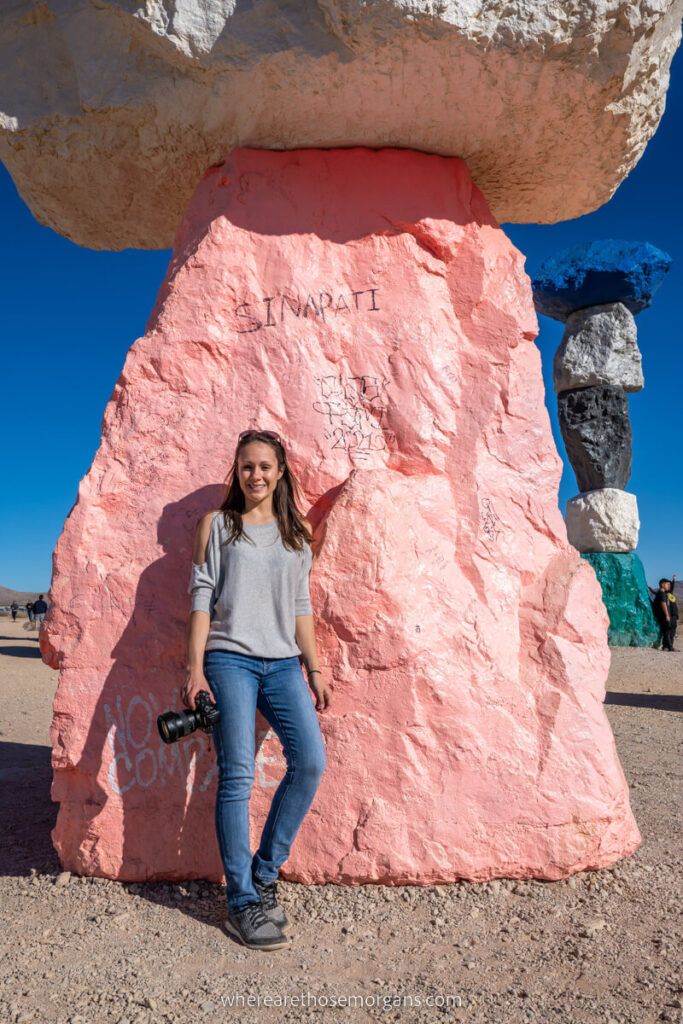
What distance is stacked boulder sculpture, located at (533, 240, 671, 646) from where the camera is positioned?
462 inches

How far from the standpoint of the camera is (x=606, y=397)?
39.6 feet

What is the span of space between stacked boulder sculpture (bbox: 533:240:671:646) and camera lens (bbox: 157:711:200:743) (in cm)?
1019

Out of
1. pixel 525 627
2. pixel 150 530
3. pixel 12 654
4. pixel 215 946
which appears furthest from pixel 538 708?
pixel 12 654

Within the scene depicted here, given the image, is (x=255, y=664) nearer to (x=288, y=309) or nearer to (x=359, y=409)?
(x=359, y=409)

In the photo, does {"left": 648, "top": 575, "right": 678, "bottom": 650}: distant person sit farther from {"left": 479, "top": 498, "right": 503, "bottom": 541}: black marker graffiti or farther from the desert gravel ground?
{"left": 479, "top": 498, "right": 503, "bottom": 541}: black marker graffiti

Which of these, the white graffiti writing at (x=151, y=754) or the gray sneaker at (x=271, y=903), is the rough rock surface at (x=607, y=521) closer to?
the white graffiti writing at (x=151, y=754)

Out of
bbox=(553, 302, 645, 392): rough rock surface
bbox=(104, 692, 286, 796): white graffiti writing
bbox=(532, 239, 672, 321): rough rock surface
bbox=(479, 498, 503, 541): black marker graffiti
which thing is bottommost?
bbox=(104, 692, 286, 796): white graffiti writing

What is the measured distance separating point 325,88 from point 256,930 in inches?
114

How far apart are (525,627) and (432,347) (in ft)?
3.88

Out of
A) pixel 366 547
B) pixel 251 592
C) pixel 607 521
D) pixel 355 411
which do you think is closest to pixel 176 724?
pixel 251 592

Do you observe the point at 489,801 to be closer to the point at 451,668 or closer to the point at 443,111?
the point at 451,668

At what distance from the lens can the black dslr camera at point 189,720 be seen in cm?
236

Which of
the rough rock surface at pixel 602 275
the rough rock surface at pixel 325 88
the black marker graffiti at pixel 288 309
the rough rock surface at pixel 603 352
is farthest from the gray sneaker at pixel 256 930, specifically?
the rough rock surface at pixel 602 275

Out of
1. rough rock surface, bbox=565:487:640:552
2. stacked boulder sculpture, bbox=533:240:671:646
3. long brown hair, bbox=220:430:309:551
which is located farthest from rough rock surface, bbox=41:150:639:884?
stacked boulder sculpture, bbox=533:240:671:646
